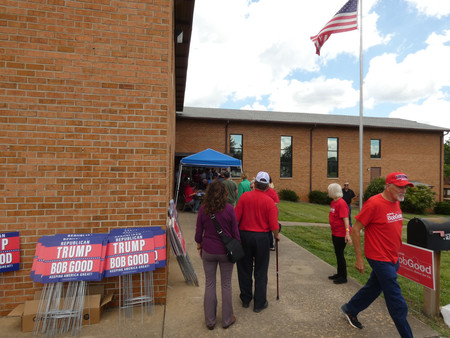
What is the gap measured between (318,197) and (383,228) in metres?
20.7

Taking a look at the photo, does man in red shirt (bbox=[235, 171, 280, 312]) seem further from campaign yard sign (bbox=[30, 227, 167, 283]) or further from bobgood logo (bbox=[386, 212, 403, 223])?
bobgood logo (bbox=[386, 212, 403, 223])

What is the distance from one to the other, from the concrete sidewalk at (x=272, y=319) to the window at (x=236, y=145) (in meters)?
18.2

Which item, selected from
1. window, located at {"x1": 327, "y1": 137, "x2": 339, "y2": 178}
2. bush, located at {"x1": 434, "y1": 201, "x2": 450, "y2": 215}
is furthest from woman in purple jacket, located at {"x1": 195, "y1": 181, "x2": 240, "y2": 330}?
bush, located at {"x1": 434, "y1": 201, "x2": 450, "y2": 215}

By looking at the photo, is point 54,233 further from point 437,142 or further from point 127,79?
point 437,142

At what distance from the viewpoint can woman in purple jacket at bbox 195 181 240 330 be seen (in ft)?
10.1

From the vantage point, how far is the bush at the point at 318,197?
22281 mm

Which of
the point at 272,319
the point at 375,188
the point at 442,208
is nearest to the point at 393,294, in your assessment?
the point at 272,319

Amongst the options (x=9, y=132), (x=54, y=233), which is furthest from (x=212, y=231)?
(x=9, y=132)

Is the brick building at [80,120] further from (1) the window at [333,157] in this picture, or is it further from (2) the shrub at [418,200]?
(1) the window at [333,157]

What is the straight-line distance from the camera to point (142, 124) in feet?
11.9

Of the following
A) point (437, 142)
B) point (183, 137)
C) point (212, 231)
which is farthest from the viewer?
point (437, 142)

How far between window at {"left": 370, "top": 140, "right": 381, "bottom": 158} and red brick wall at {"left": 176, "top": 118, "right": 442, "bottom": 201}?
345 mm

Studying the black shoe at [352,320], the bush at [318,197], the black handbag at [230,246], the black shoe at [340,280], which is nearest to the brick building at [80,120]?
the black handbag at [230,246]

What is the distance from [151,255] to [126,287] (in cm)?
52
